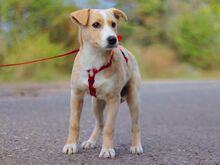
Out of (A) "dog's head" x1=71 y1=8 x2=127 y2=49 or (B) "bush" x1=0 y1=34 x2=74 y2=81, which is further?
(B) "bush" x1=0 y1=34 x2=74 y2=81

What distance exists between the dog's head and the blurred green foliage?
13.0 meters

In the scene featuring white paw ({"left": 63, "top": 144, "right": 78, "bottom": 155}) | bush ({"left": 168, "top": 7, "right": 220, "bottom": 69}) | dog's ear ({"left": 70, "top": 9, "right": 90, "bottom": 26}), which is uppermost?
dog's ear ({"left": 70, "top": 9, "right": 90, "bottom": 26})

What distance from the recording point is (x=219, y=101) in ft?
45.5

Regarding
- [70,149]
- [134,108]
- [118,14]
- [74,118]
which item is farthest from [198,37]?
[70,149]

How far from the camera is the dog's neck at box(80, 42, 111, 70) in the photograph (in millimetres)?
5656

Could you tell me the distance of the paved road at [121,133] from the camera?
548 centimetres

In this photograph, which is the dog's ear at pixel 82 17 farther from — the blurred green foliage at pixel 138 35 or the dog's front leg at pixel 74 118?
the blurred green foliage at pixel 138 35

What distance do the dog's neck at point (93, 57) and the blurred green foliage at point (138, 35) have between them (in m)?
13.0

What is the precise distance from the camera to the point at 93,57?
5695mm

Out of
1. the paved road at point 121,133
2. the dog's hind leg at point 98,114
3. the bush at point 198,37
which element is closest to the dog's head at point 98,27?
the dog's hind leg at point 98,114

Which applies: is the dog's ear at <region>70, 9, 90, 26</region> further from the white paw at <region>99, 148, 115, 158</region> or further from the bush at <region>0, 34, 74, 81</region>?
the bush at <region>0, 34, 74, 81</region>

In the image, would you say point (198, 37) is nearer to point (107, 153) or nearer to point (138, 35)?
point (138, 35)

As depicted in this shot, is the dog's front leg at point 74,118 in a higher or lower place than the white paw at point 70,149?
higher

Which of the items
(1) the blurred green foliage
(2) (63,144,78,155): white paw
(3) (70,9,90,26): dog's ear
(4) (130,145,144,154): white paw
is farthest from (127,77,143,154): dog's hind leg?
(1) the blurred green foliage
